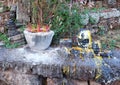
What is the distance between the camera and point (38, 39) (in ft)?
9.45

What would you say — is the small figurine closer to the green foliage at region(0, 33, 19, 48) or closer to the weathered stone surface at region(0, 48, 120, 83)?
the weathered stone surface at region(0, 48, 120, 83)

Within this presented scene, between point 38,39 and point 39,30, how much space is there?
0.13m

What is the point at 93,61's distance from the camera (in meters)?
2.71

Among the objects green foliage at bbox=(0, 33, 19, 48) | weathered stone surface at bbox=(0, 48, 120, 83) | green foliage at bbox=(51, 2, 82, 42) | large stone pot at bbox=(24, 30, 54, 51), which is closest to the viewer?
weathered stone surface at bbox=(0, 48, 120, 83)

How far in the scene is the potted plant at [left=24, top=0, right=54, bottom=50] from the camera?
2870 mm

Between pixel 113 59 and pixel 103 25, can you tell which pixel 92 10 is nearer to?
pixel 103 25

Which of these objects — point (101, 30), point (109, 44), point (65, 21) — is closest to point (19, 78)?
point (65, 21)

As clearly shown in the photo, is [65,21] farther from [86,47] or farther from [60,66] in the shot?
[60,66]

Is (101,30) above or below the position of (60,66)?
above

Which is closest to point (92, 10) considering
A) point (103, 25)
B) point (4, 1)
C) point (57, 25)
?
point (103, 25)

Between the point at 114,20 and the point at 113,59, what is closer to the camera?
the point at 113,59

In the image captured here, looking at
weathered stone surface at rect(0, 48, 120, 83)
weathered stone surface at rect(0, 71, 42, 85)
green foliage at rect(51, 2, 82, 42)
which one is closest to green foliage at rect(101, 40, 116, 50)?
weathered stone surface at rect(0, 48, 120, 83)

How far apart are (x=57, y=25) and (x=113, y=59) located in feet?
3.30

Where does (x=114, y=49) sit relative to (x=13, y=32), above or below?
below
